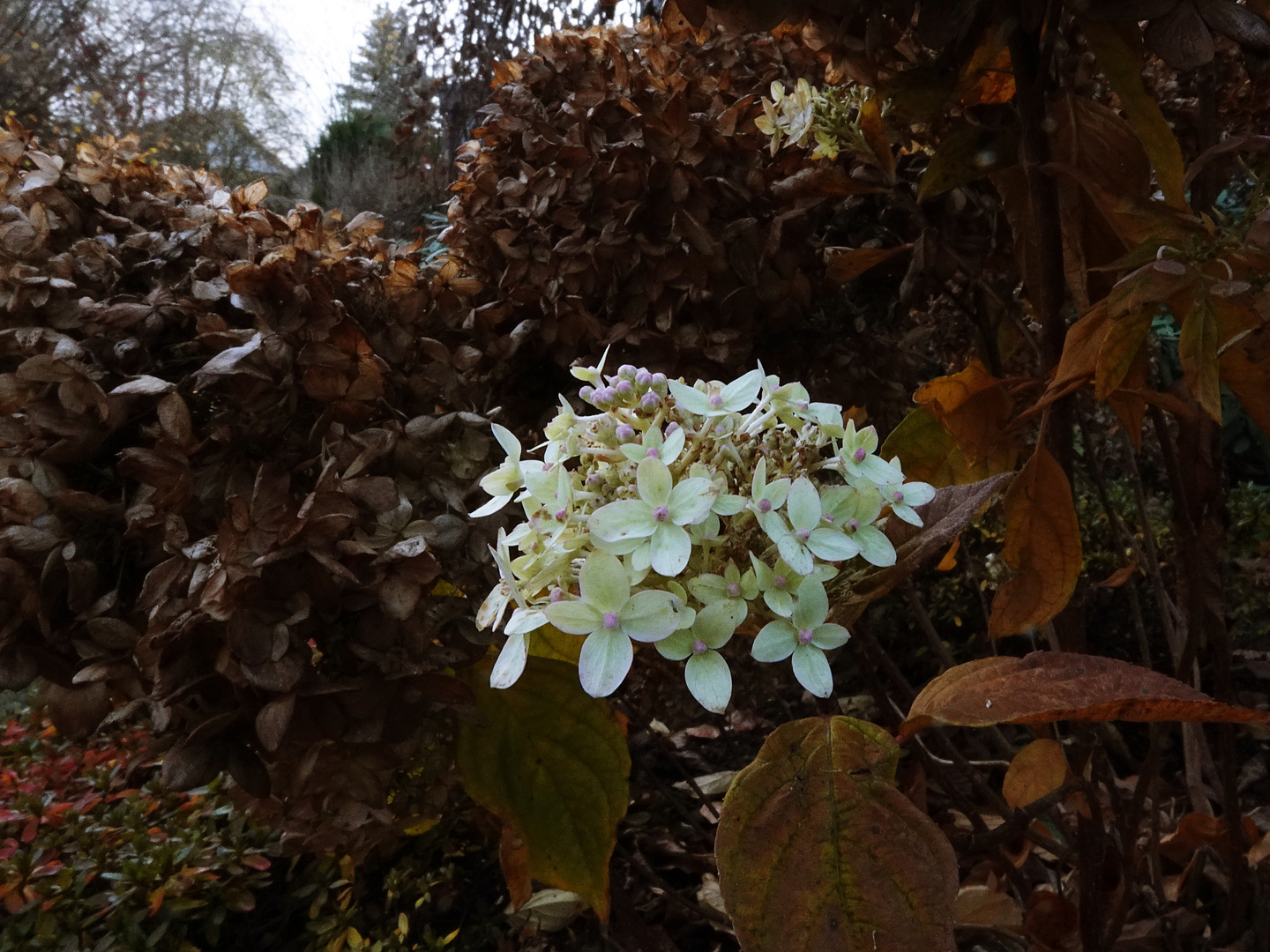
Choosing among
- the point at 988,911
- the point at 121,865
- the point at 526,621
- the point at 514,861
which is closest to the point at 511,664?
the point at 526,621

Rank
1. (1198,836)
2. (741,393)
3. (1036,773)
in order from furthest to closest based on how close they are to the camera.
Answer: (1198,836)
(1036,773)
(741,393)

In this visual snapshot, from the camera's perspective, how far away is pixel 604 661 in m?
0.47

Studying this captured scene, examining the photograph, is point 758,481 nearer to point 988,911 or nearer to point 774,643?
point 774,643

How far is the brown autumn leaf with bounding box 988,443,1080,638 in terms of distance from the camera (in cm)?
71

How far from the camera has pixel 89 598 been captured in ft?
2.50

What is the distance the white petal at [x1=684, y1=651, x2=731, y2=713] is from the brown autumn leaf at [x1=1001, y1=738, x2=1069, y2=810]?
0.44 m

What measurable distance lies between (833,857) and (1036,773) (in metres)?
0.40

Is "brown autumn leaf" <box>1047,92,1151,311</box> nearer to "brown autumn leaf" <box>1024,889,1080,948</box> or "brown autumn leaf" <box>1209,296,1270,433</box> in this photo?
"brown autumn leaf" <box>1209,296,1270,433</box>

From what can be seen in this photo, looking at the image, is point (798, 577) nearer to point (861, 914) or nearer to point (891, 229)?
point (861, 914)

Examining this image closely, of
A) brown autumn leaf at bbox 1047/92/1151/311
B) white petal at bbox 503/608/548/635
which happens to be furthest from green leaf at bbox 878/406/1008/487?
white petal at bbox 503/608/548/635

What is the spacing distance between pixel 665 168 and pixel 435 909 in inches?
43.1

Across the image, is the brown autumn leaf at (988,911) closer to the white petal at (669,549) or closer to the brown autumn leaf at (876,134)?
the white petal at (669,549)

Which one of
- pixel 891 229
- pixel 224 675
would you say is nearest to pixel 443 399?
pixel 224 675

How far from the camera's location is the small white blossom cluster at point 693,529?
473 mm
